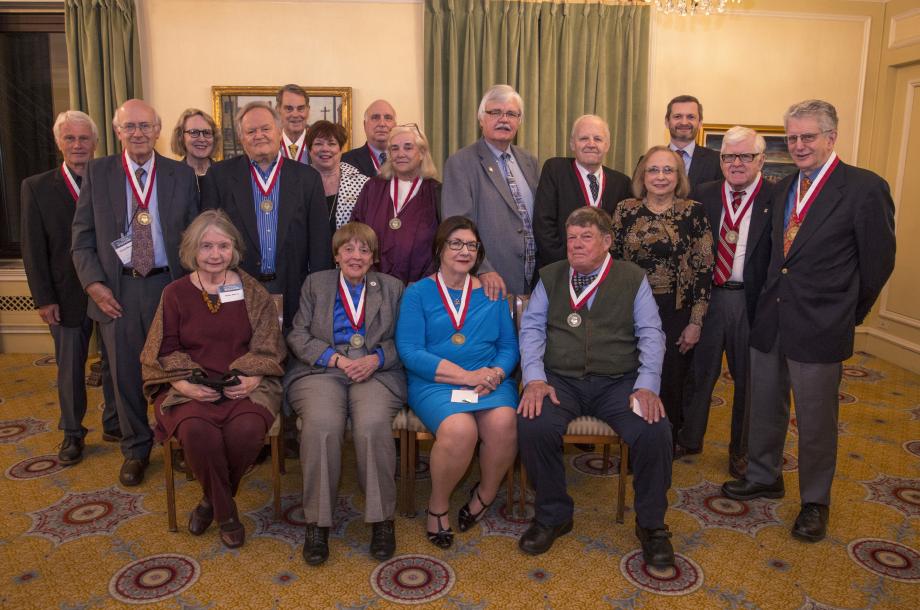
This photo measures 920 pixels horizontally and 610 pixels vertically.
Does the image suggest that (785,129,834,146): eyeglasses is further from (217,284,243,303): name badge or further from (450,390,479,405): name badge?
(217,284,243,303): name badge

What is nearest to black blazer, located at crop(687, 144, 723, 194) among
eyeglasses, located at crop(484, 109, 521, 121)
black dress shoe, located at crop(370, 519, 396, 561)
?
eyeglasses, located at crop(484, 109, 521, 121)

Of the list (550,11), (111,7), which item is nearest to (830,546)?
(550,11)

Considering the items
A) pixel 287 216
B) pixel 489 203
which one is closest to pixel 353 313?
pixel 287 216

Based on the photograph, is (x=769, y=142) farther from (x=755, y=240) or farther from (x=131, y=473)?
(x=131, y=473)

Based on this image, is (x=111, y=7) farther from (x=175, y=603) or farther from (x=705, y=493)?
(x=705, y=493)

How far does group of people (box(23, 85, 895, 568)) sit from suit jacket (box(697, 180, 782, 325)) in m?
0.01

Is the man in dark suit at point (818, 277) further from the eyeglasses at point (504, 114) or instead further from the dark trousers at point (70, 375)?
the dark trousers at point (70, 375)

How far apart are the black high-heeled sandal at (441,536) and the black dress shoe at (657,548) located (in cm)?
81

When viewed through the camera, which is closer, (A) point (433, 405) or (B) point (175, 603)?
(B) point (175, 603)

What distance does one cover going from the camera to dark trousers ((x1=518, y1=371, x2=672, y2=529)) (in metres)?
2.74

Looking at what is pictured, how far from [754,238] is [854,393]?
8.33 ft

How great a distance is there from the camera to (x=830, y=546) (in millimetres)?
2857

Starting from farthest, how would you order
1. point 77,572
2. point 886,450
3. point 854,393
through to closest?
point 854,393, point 886,450, point 77,572

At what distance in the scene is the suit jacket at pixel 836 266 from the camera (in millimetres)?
2701
